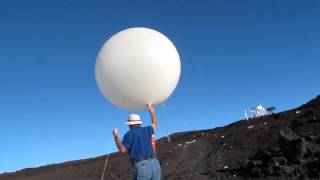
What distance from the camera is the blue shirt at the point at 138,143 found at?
20.7 ft

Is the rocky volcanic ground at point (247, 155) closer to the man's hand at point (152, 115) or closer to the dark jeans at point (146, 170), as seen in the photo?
the man's hand at point (152, 115)

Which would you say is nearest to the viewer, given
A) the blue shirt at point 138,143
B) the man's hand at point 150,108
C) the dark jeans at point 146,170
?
the dark jeans at point 146,170

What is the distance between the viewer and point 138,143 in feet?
20.7

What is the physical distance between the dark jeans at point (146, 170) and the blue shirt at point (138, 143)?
9 cm

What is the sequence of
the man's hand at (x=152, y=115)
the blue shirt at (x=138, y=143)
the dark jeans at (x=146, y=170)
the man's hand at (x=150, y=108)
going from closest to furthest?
the dark jeans at (x=146, y=170)
the blue shirt at (x=138, y=143)
the man's hand at (x=152, y=115)
the man's hand at (x=150, y=108)

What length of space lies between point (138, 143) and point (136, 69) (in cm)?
126

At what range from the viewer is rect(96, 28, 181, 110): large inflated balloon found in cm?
708

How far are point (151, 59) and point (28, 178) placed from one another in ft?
56.3

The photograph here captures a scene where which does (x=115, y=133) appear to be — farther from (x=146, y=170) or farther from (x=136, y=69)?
(x=136, y=69)

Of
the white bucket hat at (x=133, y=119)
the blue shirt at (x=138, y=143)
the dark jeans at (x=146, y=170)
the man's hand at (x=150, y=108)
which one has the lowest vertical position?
the dark jeans at (x=146, y=170)

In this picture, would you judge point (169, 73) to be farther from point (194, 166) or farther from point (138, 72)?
point (194, 166)

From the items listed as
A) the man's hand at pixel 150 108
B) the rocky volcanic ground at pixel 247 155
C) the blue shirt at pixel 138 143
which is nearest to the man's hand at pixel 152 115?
the man's hand at pixel 150 108

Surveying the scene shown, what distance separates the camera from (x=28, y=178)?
2250 cm

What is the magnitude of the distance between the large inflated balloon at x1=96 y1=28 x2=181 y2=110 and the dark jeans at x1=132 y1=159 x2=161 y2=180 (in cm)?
118
